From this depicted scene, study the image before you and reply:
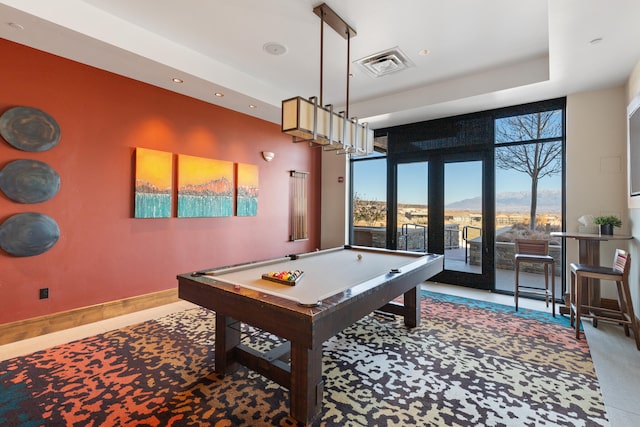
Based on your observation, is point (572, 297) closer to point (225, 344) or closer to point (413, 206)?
point (413, 206)

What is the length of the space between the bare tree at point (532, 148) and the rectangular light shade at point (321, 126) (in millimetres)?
2820

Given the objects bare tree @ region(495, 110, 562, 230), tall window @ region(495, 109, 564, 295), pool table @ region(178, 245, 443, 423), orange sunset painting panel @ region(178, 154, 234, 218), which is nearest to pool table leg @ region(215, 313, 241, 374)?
pool table @ region(178, 245, 443, 423)

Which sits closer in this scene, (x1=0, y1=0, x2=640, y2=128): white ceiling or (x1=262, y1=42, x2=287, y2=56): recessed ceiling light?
(x1=0, y1=0, x2=640, y2=128): white ceiling

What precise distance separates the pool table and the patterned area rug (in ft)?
0.66

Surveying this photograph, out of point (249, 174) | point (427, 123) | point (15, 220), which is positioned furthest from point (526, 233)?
point (15, 220)

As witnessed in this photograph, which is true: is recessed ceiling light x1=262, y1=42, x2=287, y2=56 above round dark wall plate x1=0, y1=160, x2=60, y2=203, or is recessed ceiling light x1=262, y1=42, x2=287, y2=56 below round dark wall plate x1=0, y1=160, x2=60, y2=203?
above

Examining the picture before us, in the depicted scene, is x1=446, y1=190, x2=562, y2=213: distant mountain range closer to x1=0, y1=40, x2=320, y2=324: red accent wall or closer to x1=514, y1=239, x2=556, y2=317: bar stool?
x1=514, y1=239, x2=556, y2=317: bar stool

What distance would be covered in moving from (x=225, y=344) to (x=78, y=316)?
7.15ft

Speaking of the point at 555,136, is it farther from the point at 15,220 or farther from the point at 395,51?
the point at 15,220

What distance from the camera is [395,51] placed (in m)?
3.56

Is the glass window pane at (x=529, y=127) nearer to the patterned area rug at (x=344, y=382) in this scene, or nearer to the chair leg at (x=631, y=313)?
the chair leg at (x=631, y=313)

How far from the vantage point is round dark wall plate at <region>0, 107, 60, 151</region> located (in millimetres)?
2867

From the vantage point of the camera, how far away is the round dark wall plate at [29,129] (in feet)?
9.41

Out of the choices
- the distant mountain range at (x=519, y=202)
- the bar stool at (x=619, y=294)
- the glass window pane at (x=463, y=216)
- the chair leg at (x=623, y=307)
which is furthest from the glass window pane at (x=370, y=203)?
the chair leg at (x=623, y=307)
